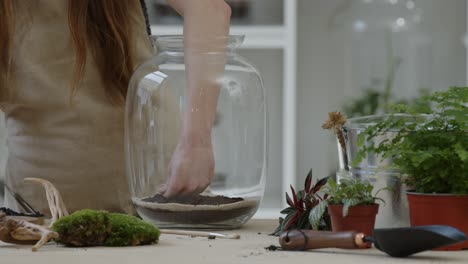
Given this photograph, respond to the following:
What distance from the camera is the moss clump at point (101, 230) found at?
1.15m

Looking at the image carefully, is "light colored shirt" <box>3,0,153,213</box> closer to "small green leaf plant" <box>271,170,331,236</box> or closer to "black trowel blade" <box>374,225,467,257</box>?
"small green leaf plant" <box>271,170,331,236</box>

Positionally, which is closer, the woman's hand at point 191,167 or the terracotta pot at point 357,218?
the terracotta pot at point 357,218

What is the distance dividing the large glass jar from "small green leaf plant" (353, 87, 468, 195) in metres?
0.31

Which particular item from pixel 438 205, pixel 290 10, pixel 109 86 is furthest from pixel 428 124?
pixel 290 10

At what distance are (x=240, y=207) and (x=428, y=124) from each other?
0.38 meters

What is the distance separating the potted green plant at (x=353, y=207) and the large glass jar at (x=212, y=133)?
26cm

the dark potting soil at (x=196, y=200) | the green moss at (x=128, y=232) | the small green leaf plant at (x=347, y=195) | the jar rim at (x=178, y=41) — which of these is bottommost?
the green moss at (x=128, y=232)

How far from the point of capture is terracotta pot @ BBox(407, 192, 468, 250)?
1.15 metres

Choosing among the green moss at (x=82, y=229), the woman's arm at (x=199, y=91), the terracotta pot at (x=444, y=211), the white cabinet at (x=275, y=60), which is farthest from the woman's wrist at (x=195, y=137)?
the white cabinet at (x=275, y=60)

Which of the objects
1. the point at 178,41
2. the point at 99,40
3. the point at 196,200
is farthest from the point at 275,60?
the point at 196,200

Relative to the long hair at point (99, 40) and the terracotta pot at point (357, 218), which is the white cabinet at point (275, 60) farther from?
the terracotta pot at point (357, 218)

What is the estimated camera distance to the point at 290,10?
11.1ft

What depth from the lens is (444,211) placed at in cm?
115

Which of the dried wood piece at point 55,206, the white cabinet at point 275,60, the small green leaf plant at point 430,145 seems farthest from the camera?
the white cabinet at point 275,60
